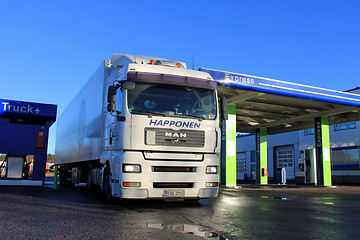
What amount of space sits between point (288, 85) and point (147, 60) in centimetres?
929

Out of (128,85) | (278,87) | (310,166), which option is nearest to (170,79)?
(128,85)

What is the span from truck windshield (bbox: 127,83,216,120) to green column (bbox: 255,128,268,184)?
1772cm

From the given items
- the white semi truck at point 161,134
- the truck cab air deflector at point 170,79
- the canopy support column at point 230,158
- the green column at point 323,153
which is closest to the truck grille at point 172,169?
the white semi truck at point 161,134

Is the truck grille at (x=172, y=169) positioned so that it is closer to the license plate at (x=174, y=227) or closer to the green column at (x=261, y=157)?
the license plate at (x=174, y=227)

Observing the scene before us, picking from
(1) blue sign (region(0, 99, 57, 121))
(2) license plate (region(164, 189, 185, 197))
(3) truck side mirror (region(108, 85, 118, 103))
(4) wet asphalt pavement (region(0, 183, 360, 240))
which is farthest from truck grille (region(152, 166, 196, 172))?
(1) blue sign (region(0, 99, 57, 121))

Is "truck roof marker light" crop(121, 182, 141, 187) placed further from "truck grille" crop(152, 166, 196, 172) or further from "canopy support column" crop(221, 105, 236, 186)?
"canopy support column" crop(221, 105, 236, 186)

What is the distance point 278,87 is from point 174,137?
33.0ft

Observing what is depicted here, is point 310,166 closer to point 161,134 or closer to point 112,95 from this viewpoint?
point 161,134

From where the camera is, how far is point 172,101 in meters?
7.72

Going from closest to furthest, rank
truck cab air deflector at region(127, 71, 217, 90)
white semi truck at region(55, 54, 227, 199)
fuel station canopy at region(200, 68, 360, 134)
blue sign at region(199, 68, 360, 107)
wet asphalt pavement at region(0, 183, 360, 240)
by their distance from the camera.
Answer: wet asphalt pavement at region(0, 183, 360, 240)
white semi truck at region(55, 54, 227, 199)
truck cab air deflector at region(127, 71, 217, 90)
blue sign at region(199, 68, 360, 107)
fuel station canopy at region(200, 68, 360, 134)

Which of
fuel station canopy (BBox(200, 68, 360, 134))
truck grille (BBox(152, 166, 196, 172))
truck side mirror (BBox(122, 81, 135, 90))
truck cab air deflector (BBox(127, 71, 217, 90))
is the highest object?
fuel station canopy (BBox(200, 68, 360, 134))

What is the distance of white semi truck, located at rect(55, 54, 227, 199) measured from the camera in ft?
23.5

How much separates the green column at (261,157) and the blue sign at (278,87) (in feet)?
27.8

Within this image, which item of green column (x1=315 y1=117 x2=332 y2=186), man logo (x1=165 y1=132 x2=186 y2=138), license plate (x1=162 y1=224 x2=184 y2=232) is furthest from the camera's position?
green column (x1=315 y1=117 x2=332 y2=186)
